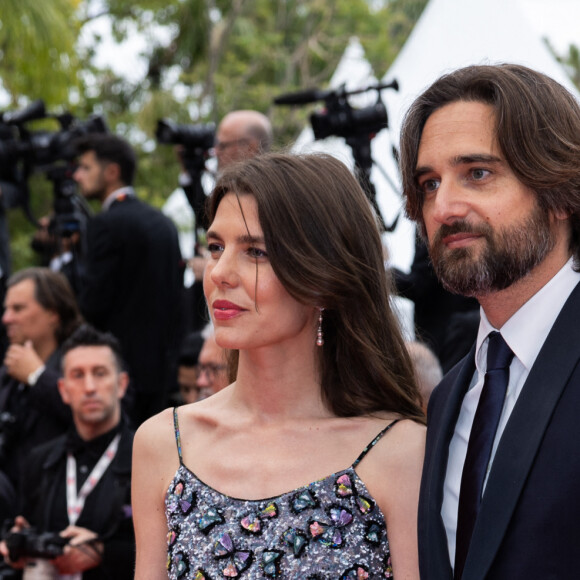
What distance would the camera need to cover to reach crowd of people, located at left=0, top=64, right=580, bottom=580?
2.05 metres

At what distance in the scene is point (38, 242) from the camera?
752 cm

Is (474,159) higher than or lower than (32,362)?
lower

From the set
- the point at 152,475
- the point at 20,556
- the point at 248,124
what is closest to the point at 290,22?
the point at 248,124

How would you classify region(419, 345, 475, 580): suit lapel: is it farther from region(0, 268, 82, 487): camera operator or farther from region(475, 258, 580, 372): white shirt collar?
region(0, 268, 82, 487): camera operator

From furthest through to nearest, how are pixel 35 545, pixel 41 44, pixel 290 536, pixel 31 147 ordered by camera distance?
pixel 41 44
pixel 31 147
pixel 35 545
pixel 290 536

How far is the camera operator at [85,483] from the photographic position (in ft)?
14.3

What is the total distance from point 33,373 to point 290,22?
14.2m

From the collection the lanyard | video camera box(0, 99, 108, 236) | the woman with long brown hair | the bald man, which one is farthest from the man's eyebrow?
video camera box(0, 99, 108, 236)

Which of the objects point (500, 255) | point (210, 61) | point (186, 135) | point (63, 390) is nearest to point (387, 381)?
point (500, 255)

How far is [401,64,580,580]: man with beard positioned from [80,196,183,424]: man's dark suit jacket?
3.78 m

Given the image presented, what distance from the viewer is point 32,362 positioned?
222 inches

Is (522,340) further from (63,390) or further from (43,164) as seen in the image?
(43,164)

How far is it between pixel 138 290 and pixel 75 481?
1628 mm

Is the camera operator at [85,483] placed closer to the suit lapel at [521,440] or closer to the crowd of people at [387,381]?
the crowd of people at [387,381]
